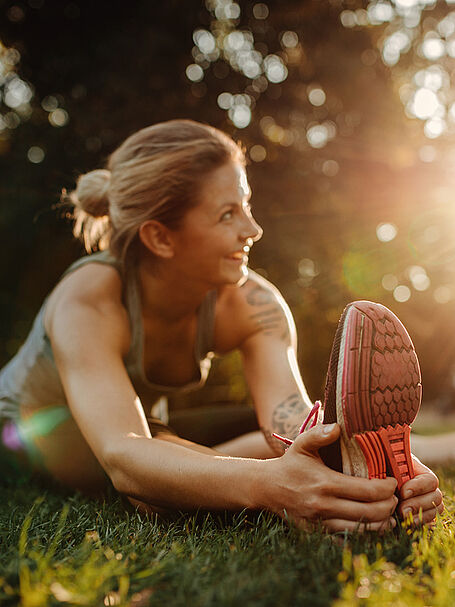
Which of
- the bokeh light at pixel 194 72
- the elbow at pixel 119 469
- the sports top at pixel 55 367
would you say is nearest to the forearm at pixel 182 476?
the elbow at pixel 119 469

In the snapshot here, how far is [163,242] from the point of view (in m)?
2.08

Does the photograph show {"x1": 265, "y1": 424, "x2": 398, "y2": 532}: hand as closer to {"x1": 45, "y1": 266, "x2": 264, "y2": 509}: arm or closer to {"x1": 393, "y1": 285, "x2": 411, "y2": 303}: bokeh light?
{"x1": 45, "y1": 266, "x2": 264, "y2": 509}: arm

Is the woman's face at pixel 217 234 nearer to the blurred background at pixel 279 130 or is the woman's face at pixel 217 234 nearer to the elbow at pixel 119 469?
the elbow at pixel 119 469

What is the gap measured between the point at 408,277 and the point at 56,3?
481 cm

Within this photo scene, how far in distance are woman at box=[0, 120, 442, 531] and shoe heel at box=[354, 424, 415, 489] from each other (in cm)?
6

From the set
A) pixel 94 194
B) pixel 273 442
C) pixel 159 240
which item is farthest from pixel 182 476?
pixel 94 194

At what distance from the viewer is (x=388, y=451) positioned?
1257 millimetres

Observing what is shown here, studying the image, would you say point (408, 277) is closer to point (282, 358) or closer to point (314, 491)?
point (282, 358)

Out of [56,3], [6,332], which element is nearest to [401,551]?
[6,332]

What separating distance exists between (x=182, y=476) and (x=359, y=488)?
421 mm

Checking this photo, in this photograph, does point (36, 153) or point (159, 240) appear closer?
point (159, 240)

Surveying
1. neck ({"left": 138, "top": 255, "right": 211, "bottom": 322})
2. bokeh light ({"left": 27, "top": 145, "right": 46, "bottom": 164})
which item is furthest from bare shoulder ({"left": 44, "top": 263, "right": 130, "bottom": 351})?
bokeh light ({"left": 27, "top": 145, "right": 46, "bottom": 164})

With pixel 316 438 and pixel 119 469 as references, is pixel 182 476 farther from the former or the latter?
pixel 316 438

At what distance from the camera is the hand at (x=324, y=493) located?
120 cm
